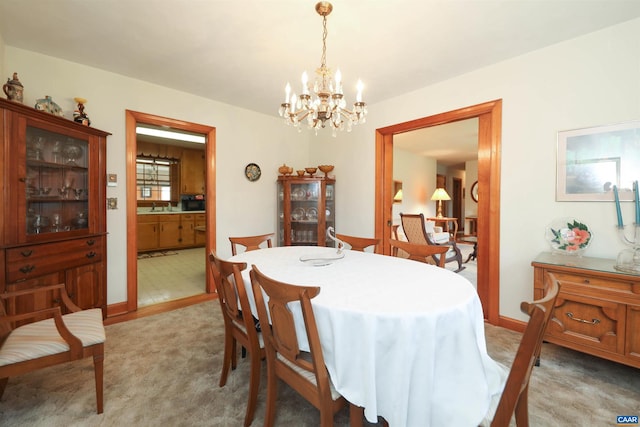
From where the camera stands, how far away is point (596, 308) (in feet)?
6.05

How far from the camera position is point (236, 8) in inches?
73.1

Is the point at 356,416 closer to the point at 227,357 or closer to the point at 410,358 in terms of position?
the point at 410,358

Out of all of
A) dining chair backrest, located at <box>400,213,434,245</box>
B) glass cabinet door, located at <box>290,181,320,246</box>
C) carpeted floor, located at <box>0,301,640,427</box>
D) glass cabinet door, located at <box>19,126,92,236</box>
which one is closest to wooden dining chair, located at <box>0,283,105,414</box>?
carpeted floor, located at <box>0,301,640,427</box>

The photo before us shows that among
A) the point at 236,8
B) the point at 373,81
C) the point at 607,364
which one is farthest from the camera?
the point at 373,81

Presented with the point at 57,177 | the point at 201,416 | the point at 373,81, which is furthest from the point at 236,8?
the point at 201,416

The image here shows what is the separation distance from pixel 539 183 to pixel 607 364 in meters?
1.44

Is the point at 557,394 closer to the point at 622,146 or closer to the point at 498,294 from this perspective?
the point at 498,294

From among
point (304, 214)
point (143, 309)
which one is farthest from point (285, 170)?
point (143, 309)

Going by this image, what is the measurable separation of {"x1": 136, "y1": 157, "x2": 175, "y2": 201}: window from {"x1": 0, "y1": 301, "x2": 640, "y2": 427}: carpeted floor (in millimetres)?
5565

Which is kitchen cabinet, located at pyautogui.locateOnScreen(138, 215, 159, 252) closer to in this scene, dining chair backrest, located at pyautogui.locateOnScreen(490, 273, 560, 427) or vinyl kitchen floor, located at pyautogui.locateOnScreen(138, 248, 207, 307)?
vinyl kitchen floor, located at pyautogui.locateOnScreen(138, 248, 207, 307)

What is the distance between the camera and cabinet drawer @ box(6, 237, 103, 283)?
6.21ft

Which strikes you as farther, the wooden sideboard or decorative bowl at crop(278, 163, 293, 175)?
decorative bowl at crop(278, 163, 293, 175)

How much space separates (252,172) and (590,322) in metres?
3.73

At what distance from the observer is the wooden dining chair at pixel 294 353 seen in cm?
108
